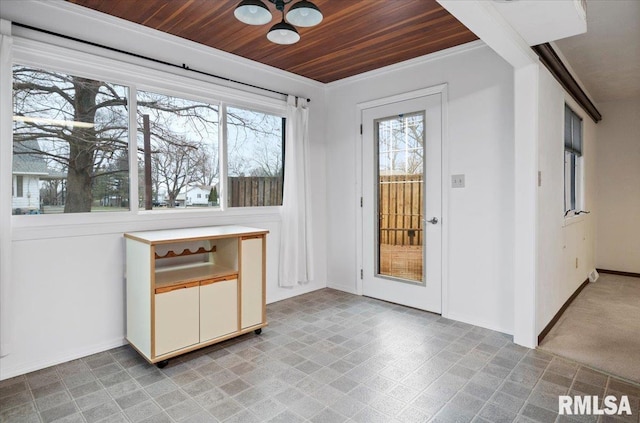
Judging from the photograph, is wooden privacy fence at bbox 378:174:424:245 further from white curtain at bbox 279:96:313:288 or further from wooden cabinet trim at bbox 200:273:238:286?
wooden cabinet trim at bbox 200:273:238:286

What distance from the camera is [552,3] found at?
1952mm

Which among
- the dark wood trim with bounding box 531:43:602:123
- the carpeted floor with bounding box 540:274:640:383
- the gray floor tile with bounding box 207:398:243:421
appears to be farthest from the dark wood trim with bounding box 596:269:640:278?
the gray floor tile with bounding box 207:398:243:421

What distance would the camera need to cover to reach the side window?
3764mm

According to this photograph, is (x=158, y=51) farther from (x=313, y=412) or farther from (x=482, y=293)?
(x=482, y=293)

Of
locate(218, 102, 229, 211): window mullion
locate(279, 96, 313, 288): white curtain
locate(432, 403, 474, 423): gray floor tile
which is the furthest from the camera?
locate(279, 96, 313, 288): white curtain

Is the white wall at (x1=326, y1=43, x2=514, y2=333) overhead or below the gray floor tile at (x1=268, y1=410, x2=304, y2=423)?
overhead

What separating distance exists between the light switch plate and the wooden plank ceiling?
3.89 ft

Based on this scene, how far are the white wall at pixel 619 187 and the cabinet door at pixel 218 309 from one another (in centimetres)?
562

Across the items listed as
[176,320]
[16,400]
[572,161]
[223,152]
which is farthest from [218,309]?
[572,161]

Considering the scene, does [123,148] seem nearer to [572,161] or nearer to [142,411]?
[142,411]

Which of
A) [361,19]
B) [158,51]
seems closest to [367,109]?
[361,19]

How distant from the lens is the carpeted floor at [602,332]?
2.51 meters

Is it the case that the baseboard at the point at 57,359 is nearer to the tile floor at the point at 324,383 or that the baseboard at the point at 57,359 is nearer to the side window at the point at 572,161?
the tile floor at the point at 324,383

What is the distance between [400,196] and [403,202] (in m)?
0.07
